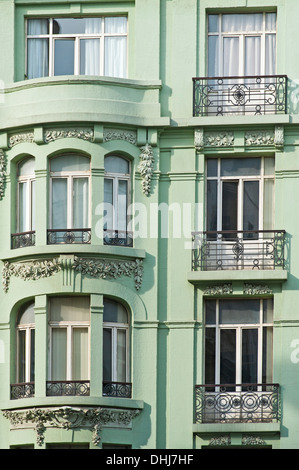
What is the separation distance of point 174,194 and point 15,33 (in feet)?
18.6

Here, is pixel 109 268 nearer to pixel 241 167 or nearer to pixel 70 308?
pixel 70 308

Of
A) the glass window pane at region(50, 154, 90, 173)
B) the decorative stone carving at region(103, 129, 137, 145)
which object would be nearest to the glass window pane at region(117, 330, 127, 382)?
the glass window pane at region(50, 154, 90, 173)

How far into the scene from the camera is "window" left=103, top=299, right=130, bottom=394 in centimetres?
4125

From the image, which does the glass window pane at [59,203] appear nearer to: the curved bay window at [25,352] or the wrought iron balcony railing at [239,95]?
the curved bay window at [25,352]

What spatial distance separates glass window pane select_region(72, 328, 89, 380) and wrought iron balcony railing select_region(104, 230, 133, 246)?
217 cm

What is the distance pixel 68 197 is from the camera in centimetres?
4188

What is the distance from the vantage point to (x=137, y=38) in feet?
140

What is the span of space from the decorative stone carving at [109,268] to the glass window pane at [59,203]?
3.91 feet

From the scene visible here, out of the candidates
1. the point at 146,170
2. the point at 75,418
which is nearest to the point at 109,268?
the point at 146,170

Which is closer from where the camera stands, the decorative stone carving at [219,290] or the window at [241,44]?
the decorative stone carving at [219,290]

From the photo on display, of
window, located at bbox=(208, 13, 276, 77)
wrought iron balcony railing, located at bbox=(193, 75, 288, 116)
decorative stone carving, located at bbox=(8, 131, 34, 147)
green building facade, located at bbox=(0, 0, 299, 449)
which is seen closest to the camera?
green building facade, located at bbox=(0, 0, 299, 449)

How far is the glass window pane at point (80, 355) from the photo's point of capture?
1617 inches

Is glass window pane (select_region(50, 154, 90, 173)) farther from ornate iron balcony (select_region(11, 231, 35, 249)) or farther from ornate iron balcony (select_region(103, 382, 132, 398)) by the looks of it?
ornate iron balcony (select_region(103, 382, 132, 398))

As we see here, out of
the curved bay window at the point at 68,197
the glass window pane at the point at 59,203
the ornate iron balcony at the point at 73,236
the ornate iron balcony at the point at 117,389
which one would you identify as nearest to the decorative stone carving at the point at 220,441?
the ornate iron balcony at the point at 117,389
